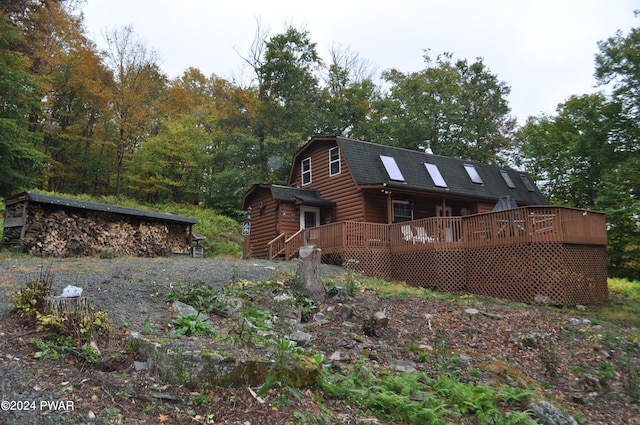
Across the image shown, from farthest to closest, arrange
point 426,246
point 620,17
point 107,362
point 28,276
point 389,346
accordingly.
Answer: point 620,17 → point 426,246 → point 28,276 → point 389,346 → point 107,362

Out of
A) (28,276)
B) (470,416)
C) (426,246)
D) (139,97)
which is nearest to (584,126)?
(426,246)

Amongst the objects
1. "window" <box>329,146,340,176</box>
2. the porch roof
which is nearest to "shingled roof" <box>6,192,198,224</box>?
the porch roof

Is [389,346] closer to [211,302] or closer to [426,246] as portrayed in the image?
[211,302]

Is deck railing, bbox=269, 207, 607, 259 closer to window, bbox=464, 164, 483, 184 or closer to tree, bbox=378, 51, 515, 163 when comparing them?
window, bbox=464, 164, 483, 184

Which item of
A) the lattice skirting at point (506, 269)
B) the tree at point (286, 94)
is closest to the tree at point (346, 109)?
the tree at point (286, 94)

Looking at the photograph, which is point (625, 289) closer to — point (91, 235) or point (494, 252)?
point (494, 252)

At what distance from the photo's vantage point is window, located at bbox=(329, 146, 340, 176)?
1989cm

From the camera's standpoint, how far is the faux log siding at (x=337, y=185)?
18.6 metres

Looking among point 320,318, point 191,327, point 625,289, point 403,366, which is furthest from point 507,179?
point 191,327

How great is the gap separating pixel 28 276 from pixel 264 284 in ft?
14.9

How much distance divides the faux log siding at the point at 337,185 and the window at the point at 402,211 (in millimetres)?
1967

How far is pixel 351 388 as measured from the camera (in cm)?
496

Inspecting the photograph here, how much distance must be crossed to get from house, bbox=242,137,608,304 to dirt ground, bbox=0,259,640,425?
1.44 meters

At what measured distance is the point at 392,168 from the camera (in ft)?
63.3
